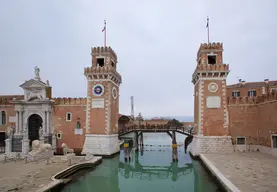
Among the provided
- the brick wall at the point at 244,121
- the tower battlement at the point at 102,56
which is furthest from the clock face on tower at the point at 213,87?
the tower battlement at the point at 102,56

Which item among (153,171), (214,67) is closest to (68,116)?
(153,171)

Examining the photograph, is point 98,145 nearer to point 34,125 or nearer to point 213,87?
point 34,125

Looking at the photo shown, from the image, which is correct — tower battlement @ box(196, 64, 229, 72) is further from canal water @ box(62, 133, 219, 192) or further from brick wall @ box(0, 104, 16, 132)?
brick wall @ box(0, 104, 16, 132)

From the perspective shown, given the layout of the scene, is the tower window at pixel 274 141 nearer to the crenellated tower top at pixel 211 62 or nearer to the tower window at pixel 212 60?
the crenellated tower top at pixel 211 62

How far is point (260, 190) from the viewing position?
11.5m

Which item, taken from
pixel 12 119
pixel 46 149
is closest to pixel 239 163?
pixel 46 149

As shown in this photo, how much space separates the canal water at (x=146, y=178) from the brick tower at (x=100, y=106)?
7.43 feet

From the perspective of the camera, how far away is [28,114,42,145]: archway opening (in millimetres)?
27141

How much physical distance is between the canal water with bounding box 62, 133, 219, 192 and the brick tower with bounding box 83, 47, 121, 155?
89.1 inches

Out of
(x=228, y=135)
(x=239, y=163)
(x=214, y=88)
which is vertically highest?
(x=214, y=88)

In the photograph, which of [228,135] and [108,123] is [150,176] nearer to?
[108,123]

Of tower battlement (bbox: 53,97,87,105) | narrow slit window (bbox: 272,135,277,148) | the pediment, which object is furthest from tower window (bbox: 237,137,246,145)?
the pediment

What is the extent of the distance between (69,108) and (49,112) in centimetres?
229

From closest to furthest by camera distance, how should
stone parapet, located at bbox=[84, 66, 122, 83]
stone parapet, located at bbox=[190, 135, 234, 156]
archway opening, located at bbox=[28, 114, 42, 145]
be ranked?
stone parapet, located at bbox=[190, 135, 234, 156] < stone parapet, located at bbox=[84, 66, 122, 83] < archway opening, located at bbox=[28, 114, 42, 145]
